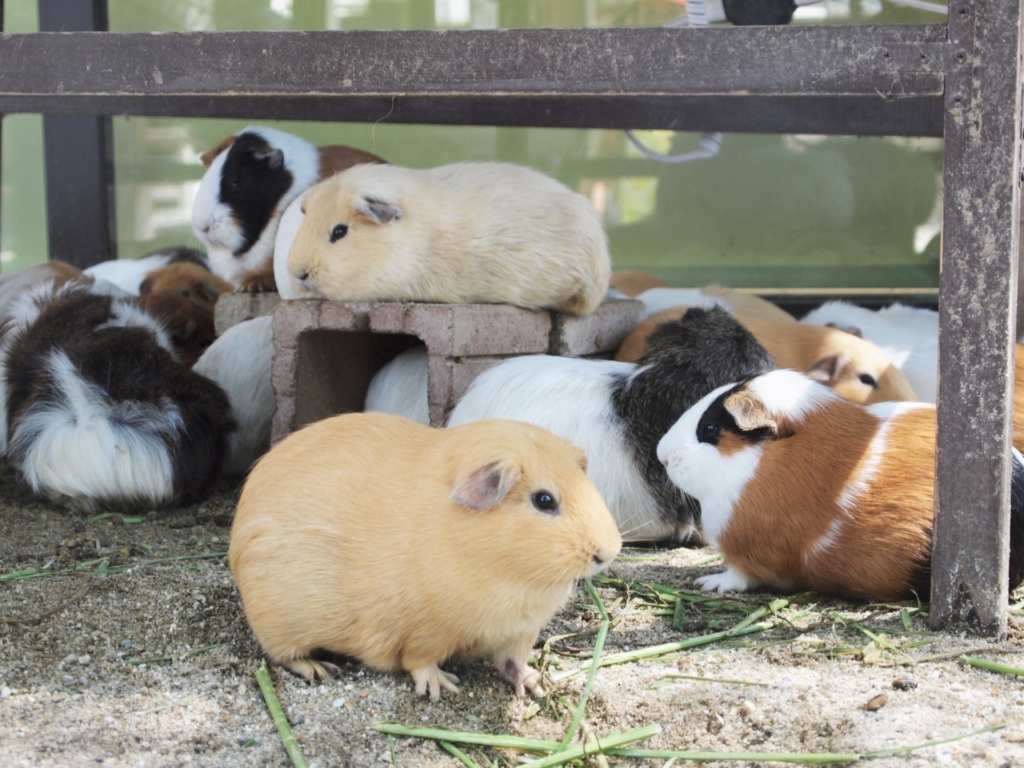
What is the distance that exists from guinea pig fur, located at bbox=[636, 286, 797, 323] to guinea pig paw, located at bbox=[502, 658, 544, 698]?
6.69ft

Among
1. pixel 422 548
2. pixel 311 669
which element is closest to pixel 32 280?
pixel 311 669

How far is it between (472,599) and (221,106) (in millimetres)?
2731

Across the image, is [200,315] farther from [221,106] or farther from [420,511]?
[420,511]

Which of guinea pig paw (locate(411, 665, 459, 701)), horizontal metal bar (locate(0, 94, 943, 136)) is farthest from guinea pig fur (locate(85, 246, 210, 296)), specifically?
guinea pig paw (locate(411, 665, 459, 701))

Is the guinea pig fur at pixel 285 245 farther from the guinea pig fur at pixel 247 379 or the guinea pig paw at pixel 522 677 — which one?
the guinea pig paw at pixel 522 677

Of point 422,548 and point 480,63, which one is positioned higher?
point 480,63

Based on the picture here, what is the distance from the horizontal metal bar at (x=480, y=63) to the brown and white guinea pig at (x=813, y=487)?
0.67m

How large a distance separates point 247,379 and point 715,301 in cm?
168

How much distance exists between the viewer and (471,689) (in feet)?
5.83

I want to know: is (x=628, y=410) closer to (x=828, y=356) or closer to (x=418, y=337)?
(x=418, y=337)

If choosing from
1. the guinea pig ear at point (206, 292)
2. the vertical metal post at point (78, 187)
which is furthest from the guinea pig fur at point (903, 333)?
the vertical metal post at point (78, 187)

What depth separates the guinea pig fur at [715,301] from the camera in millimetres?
3746

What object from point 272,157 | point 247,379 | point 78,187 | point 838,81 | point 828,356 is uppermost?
point 838,81

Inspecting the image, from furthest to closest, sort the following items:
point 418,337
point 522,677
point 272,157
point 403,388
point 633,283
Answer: point 633,283
point 272,157
point 403,388
point 418,337
point 522,677
